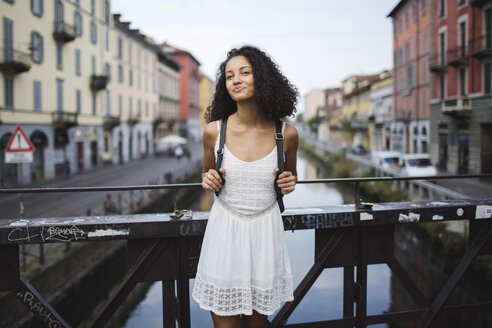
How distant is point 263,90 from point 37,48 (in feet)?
65.6

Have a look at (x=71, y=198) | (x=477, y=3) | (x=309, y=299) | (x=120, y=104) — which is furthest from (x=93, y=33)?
(x=309, y=299)

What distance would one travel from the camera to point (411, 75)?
3175 cm

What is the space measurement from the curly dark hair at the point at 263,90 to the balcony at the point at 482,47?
20.5 metres

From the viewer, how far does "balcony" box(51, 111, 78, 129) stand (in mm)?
21141

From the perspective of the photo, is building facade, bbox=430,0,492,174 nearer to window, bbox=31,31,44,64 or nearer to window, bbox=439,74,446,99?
window, bbox=439,74,446,99

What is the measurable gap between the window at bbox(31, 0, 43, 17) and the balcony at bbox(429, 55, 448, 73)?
2110cm

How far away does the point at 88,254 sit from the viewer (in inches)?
422

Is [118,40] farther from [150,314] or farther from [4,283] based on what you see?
[4,283]

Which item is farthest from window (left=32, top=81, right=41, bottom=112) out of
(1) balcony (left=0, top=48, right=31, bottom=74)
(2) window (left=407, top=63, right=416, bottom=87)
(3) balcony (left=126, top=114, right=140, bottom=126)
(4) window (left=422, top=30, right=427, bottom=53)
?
(2) window (left=407, top=63, right=416, bottom=87)

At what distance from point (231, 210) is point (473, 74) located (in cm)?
2223

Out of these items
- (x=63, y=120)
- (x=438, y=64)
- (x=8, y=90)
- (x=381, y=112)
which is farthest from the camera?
(x=381, y=112)

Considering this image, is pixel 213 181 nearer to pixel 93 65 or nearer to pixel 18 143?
pixel 18 143

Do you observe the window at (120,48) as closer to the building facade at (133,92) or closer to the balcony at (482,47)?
the building facade at (133,92)

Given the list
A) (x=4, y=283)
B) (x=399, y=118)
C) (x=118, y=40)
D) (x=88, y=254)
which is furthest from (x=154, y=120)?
(x=4, y=283)
